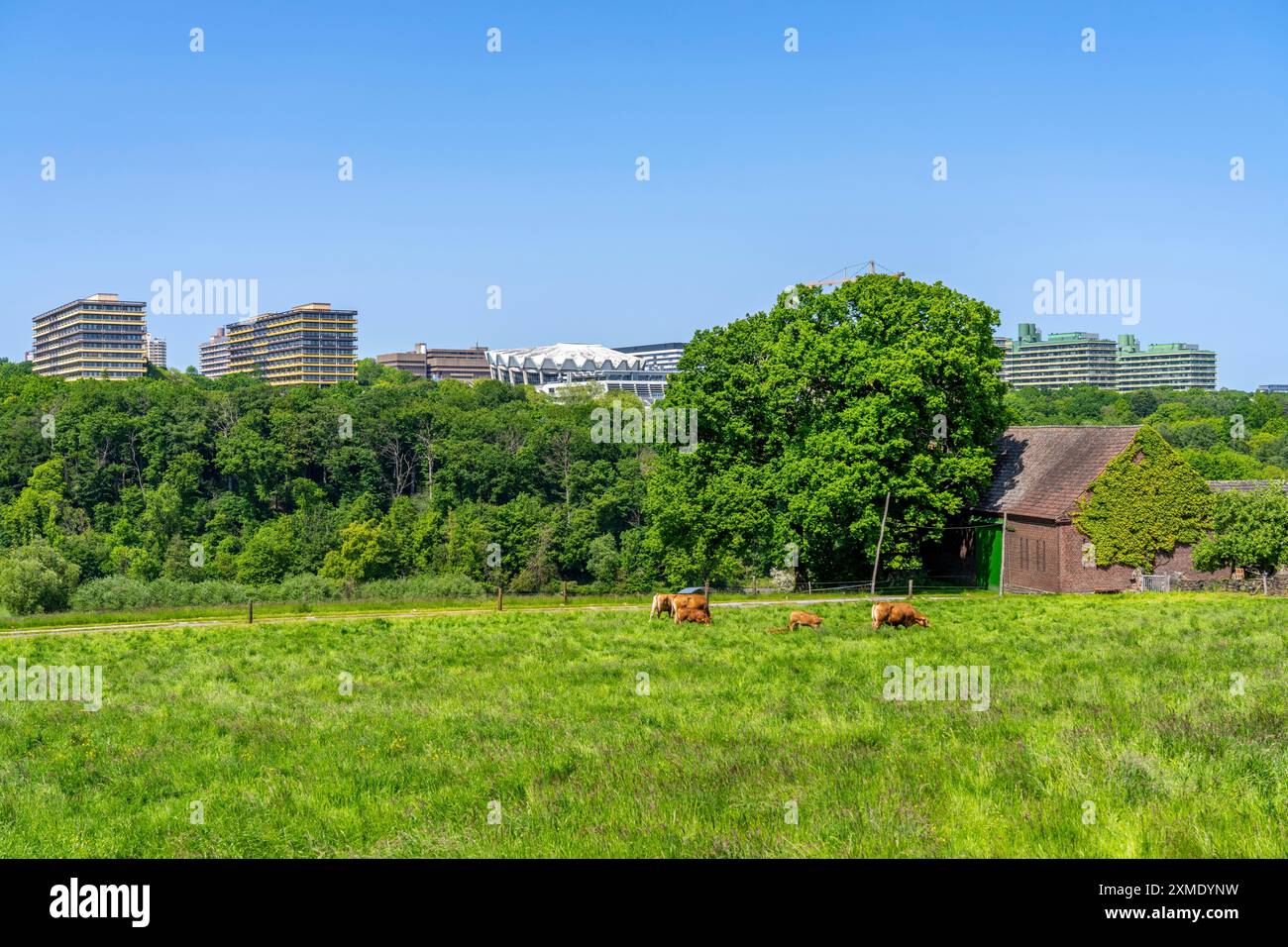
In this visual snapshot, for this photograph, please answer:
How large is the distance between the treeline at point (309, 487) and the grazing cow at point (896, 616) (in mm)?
71003

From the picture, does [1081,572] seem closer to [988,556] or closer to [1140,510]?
[1140,510]

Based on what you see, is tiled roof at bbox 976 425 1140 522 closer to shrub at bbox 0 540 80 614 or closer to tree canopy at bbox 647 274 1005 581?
→ tree canopy at bbox 647 274 1005 581

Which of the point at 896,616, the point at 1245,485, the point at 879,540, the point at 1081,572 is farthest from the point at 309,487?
the point at 896,616

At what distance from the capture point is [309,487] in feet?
412

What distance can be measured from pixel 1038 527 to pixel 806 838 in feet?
152

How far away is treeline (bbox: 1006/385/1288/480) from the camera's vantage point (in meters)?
119

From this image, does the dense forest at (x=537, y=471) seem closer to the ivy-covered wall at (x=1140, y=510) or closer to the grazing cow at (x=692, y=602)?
the ivy-covered wall at (x=1140, y=510)

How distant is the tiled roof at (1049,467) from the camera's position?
52.7 metres

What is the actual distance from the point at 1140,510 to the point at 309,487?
9715cm

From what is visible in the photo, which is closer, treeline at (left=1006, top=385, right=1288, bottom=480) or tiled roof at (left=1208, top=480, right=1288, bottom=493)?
tiled roof at (left=1208, top=480, right=1288, bottom=493)

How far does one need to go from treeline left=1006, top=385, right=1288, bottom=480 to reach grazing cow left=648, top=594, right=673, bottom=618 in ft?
266

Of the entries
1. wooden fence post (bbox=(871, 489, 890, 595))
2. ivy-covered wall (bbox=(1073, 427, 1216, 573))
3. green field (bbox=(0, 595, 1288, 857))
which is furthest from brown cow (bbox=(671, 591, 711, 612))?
ivy-covered wall (bbox=(1073, 427, 1216, 573))

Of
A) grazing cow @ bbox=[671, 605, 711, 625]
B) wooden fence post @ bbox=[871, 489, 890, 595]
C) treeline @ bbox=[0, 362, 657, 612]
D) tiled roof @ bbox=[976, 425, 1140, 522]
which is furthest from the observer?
treeline @ bbox=[0, 362, 657, 612]

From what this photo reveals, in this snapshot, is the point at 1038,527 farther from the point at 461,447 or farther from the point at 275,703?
the point at 461,447
